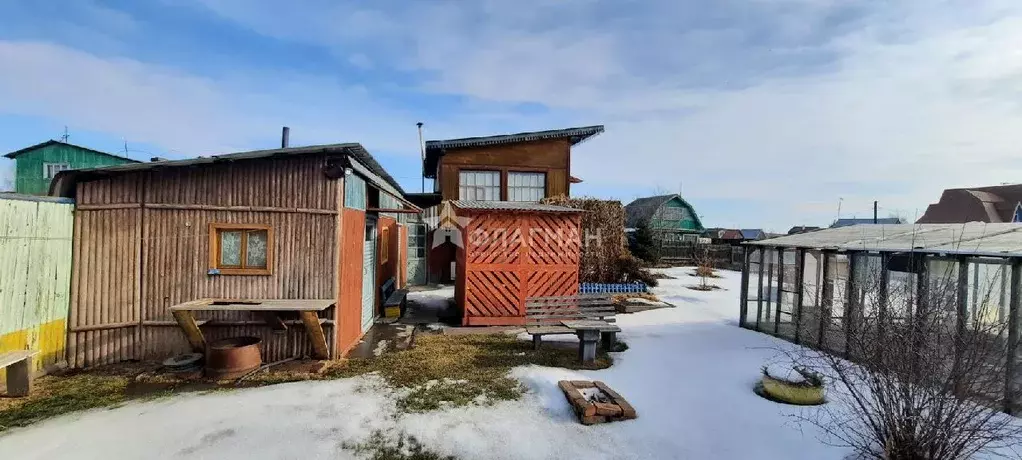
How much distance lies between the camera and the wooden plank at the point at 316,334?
6.87m

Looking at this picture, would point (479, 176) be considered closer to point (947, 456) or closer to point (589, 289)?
point (589, 289)

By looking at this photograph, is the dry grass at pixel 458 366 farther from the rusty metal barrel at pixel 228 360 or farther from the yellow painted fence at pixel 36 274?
the yellow painted fence at pixel 36 274

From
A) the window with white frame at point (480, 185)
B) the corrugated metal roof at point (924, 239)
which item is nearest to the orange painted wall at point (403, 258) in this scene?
the window with white frame at point (480, 185)

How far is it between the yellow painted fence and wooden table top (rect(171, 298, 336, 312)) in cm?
182

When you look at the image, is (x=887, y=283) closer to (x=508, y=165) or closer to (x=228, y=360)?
(x=228, y=360)

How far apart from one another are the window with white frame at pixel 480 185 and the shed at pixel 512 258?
19.5ft

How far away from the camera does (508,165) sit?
17156 mm

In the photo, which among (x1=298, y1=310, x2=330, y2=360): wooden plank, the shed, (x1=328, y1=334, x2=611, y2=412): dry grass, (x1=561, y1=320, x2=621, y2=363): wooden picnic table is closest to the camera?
(x1=328, y1=334, x2=611, y2=412): dry grass

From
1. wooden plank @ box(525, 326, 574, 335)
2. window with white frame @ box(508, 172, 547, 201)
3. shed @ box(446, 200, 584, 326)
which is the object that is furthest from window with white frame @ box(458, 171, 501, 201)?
wooden plank @ box(525, 326, 574, 335)

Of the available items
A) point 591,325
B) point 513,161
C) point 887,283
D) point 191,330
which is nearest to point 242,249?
point 191,330

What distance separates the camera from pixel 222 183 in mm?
7441

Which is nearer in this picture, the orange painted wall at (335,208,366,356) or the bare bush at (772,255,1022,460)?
the bare bush at (772,255,1022,460)

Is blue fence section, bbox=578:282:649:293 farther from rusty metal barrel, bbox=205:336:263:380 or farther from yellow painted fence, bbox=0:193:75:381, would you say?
yellow painted fence, bbox=0:193:75:381

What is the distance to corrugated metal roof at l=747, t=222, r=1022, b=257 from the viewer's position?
625 cm
